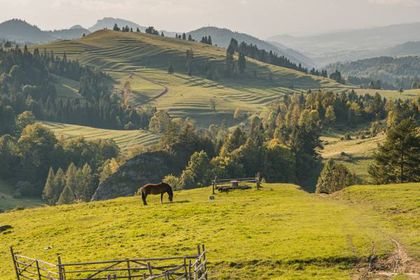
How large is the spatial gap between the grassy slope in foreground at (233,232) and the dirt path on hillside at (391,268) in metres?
0.75

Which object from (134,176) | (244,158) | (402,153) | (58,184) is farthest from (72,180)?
(402,153)

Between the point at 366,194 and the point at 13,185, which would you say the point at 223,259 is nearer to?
the point at 366,194

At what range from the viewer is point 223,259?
33.8 m

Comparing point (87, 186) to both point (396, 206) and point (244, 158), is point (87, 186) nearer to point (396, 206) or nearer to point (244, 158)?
point (244, 158)

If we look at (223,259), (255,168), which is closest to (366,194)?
(223,259)

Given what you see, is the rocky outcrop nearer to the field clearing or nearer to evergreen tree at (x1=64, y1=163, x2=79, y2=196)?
evergreen tree at (x1=64, y1=163, x2=79, y2=196)

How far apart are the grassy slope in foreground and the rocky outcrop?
74004 mm

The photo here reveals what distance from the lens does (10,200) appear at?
166250 mm

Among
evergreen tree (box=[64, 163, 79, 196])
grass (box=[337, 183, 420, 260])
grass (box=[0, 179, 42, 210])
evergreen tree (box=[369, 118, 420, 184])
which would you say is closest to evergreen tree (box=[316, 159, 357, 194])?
evergreen tree (box=[369, 118, 420, 184])

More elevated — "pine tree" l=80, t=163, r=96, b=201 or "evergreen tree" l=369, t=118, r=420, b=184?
"evergreen tree" l=369, t=118, r=420, b=184

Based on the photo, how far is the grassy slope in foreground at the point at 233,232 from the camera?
32.7m

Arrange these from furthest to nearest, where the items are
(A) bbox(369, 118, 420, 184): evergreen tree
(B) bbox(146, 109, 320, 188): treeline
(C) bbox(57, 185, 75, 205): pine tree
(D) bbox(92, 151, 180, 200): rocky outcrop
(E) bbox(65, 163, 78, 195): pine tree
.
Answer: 1. (E) bbox(65, 163, 78, 195): pine tree
2. (C) bbox(57, 185, 75, 205): pine tree
3. (D) bbox(92, 151, 180, 200): rocky outcrop
4. (B) bbox(146, 109, 320, 188): treeline
5. (A) bbox(369, 118, 420, 184): evergreen tree

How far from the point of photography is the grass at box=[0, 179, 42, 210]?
157 metres

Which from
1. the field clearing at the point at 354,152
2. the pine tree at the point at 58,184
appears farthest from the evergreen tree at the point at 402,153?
the pine tree at the point at 58,184
